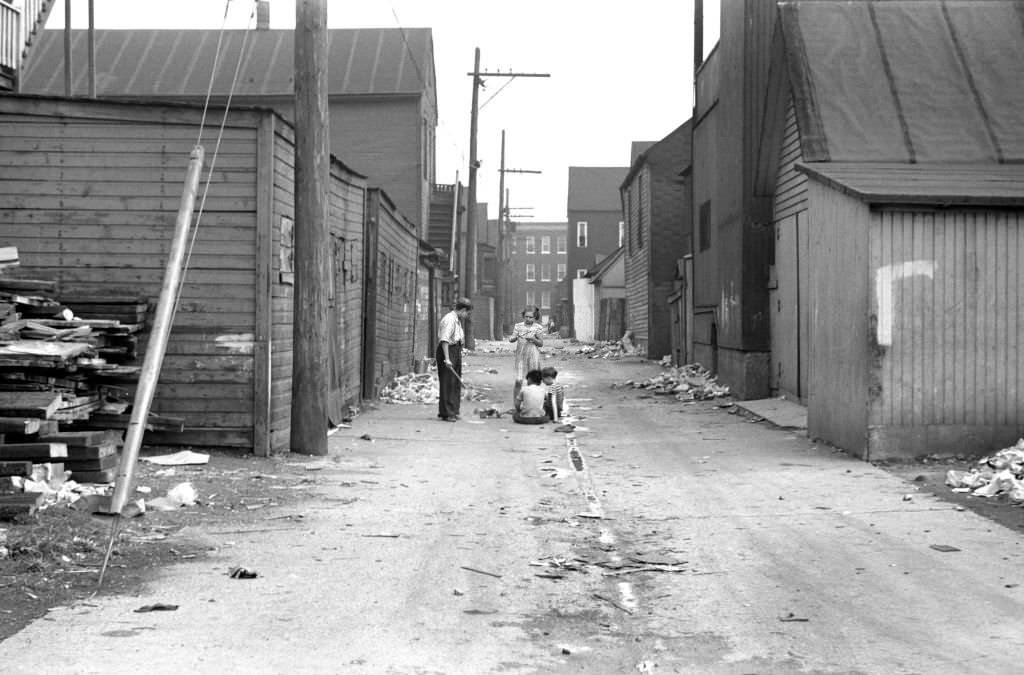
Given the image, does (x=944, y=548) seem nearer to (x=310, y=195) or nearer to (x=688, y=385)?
(x=310, y=195)

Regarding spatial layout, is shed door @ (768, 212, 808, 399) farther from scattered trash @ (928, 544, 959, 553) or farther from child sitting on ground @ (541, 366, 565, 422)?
scattered trash @ (928, 544, 959, 553)

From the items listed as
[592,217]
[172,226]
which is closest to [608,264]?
[592,217]

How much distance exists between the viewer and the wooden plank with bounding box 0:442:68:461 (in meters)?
9.60

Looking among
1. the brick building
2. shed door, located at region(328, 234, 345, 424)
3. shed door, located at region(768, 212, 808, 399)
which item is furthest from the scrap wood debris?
the brick building

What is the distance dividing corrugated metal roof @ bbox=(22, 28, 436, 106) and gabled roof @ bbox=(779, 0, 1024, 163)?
23850 mm

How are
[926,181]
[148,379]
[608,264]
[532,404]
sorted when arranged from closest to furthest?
[148,379], [926,181], [532,404], [608,264]

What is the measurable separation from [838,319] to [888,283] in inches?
49.7

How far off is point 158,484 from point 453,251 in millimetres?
36270

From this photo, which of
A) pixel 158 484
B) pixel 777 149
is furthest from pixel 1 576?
pixel 777 149

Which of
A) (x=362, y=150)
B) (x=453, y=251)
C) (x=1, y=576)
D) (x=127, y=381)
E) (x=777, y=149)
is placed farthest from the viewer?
(x=453, y=251)

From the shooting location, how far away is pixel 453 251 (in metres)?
46.6

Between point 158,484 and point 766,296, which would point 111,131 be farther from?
point 766,296

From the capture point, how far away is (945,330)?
510 inches

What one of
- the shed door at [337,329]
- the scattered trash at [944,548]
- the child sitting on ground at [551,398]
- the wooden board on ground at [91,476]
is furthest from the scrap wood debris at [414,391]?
the scattered trash at [944,548]
